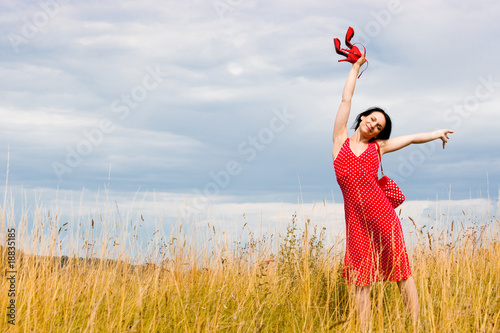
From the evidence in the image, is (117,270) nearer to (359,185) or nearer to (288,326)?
(288,326)

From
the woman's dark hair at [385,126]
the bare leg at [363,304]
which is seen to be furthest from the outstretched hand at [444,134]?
the bare leg at [363,304]

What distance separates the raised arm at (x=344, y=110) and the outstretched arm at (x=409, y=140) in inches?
15.2

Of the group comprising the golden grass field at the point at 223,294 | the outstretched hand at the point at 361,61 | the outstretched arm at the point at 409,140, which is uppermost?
the outstretched hand at the point at 361,61

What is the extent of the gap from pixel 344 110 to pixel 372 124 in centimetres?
28

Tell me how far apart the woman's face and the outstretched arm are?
0.16 meters

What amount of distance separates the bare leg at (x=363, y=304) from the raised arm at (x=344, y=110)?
3.70 feet

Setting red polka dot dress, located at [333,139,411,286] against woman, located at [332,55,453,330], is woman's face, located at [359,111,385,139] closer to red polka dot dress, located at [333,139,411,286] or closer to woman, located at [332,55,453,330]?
woman, located at [332,55,453,330]

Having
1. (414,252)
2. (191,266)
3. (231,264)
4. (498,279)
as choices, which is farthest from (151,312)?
(498,279)

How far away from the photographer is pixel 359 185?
3.65 metres

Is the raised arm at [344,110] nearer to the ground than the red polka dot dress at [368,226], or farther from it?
farther from it

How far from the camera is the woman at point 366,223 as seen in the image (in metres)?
3.62

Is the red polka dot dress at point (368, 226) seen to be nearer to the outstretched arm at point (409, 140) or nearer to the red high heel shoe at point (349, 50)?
the outstretched arm at point (409, 140)

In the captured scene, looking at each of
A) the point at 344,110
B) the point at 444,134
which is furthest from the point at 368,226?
the point at 444,134

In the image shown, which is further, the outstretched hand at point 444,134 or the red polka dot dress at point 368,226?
the outstretched hand at point 444,134
